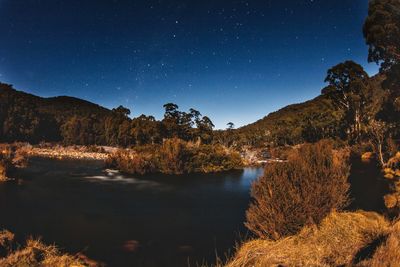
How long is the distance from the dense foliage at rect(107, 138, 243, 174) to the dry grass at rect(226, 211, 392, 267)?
23.4 metres

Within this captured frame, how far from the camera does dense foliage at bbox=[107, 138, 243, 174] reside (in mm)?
32562

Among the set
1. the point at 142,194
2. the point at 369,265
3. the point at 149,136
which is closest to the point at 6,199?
the point at 142,194

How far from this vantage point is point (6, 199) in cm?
1789

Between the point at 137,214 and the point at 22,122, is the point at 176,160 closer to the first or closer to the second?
the point at 137,214

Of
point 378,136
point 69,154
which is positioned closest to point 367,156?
point 378,136

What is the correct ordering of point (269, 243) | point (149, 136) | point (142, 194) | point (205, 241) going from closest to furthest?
point (269, 243) < point (205, 241) < point (142, 194) < point (149, 136)

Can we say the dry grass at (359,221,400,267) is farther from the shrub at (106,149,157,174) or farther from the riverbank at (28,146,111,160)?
the riverbank at (28,146,111,160)

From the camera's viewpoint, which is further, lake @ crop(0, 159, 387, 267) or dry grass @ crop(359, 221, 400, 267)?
lake @ crop(0, 159, 387, 267)

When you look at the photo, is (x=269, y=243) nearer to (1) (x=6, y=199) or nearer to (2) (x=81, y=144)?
(1) (x=6, y=199)

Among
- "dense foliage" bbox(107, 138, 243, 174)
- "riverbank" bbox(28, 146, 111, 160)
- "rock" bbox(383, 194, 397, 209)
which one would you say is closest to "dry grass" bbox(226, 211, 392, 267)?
"rock" bbox(383, 194, 397, 209)

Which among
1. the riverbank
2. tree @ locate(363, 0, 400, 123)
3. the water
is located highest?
tree @ locate(363, 0, 400, 123)

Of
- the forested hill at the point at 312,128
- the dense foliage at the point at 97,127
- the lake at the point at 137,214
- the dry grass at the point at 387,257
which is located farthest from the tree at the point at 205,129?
the dry grass at the point at 387,257

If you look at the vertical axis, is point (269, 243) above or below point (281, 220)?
below

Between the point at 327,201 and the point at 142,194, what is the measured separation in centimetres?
1379
